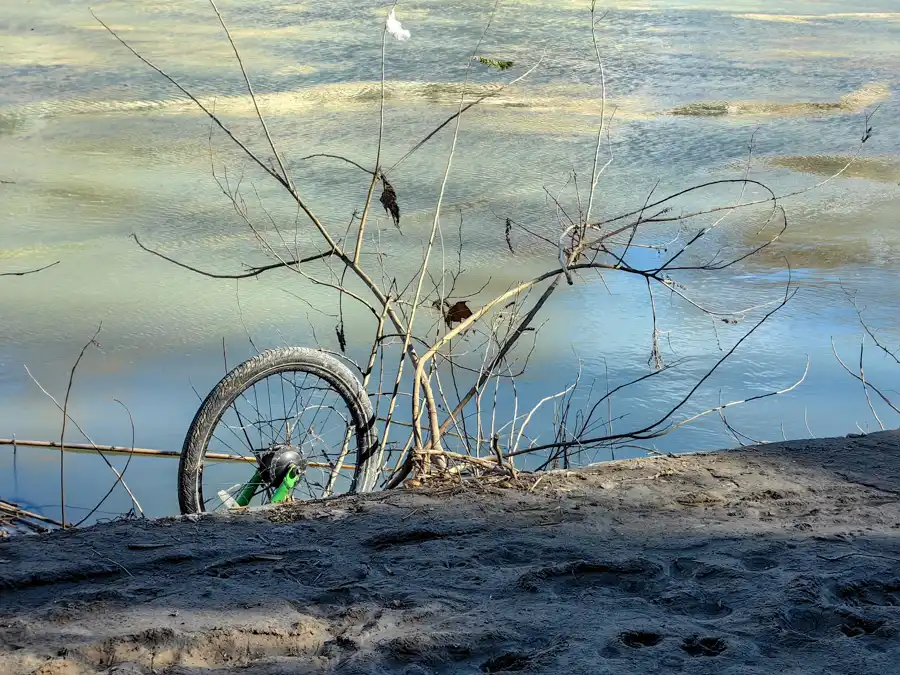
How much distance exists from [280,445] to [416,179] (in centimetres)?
437

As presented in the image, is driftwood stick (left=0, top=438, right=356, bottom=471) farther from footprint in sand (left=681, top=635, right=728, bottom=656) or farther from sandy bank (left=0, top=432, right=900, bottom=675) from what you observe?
footprint in sand (left=681, top=635, right=728, bottom=656)

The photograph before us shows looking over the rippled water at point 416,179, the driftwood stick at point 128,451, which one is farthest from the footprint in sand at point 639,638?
the rippled water at point 416,179

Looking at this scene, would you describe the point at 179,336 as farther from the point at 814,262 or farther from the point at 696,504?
the point at 814,262

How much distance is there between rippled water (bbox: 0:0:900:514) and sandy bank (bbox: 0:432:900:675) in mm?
1144

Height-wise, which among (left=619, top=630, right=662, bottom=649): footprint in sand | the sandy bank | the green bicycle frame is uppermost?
the green bicycle frame

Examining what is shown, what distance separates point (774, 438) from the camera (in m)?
4.98

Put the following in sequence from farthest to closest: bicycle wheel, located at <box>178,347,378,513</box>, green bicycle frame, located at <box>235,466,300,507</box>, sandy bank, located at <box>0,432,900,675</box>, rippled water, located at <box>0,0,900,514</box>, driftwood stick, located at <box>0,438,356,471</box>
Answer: rippled water, located at <box>0,0,900,514</box>
driftwood stick, located at <box>0,438,356,471</box>
green bicycle frame, located at <box>235,466,300,507</box>
bicycle wheel, located at <box>178,347,378,513</box>
sandy bank, located at <box>0,432,900,675</box>

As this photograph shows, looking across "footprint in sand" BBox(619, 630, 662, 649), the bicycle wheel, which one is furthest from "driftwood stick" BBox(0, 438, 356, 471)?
"footprint in sand" BBox(619, 630, 662, 649)

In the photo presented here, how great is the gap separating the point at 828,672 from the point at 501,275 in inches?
159

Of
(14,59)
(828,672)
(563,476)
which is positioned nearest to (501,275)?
(563,476)

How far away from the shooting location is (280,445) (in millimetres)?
3939

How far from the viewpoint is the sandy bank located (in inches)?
105

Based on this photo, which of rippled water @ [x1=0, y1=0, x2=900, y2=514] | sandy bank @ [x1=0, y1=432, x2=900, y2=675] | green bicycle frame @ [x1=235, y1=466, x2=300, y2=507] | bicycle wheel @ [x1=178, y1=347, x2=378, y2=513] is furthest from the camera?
rippled water @ [x1=0, y1=0, x2=900, y2=514]

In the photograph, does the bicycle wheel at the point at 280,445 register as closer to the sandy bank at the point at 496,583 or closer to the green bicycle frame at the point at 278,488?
the green bicycle frame at the point at 278,488
